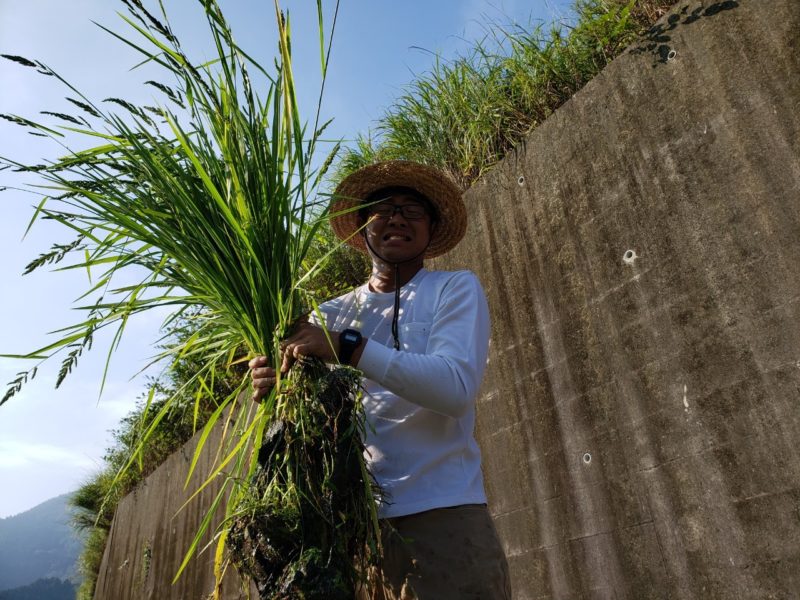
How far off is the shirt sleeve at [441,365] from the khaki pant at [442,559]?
0.27m

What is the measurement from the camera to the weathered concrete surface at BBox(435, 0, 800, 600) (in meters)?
2.13

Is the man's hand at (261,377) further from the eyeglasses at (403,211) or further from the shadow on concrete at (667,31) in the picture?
the shadow on concrete at (667,31)

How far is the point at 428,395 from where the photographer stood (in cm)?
146

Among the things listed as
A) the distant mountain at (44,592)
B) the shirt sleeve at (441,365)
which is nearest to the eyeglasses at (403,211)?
the shirt sleeve at (441,365)

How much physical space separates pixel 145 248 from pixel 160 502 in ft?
23.8

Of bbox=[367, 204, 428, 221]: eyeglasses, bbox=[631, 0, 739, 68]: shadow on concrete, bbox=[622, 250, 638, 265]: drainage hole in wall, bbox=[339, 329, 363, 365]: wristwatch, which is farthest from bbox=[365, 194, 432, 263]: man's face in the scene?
bbox=[631, 0, 739, 68]: shadow on concrete

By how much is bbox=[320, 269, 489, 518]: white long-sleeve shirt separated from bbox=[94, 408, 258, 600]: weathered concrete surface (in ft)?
13.5

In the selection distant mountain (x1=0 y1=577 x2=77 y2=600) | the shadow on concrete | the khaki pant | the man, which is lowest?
the khaki pant

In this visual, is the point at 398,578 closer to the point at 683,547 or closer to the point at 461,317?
the point at 461,317

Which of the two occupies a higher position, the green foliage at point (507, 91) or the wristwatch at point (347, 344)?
the green foliage at point (507, 91)

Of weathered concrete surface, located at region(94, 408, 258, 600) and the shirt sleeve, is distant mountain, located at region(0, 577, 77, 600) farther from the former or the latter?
the shirt sleeve

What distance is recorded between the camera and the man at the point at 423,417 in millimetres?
1475

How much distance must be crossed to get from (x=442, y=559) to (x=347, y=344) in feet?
1.87

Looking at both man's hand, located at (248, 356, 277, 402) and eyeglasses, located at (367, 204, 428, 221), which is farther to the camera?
eyeglasses, located at (367, 204, 428, 221)
